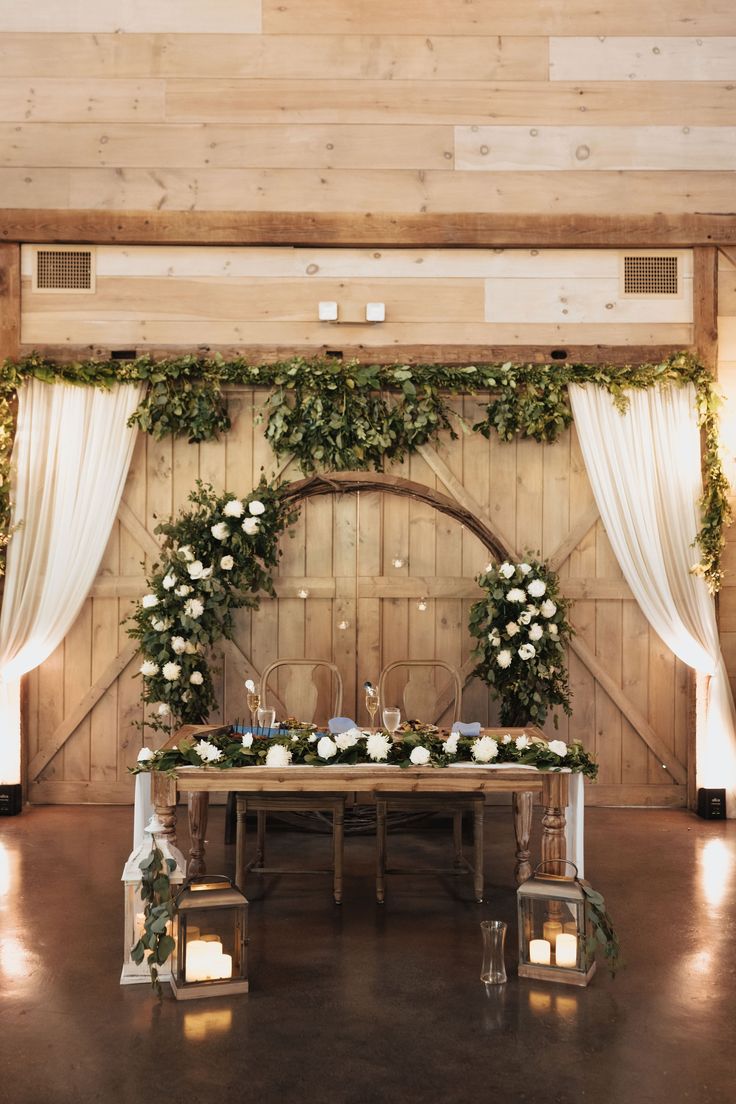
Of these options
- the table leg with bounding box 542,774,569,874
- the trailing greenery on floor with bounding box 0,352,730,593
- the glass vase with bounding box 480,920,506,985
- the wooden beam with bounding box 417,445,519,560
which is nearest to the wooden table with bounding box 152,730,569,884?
the table leg with bounding box 542,774,569,874

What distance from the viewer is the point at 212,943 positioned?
3.36 m

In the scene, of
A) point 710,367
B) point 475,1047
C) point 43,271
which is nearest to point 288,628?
point 43,271

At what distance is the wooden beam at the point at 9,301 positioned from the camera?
6.05m

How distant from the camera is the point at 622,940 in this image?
3879 millimetres

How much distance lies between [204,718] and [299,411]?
1.85 m

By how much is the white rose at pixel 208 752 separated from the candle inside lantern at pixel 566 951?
1359mm

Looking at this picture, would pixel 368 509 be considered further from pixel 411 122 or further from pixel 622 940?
pixel 622 940

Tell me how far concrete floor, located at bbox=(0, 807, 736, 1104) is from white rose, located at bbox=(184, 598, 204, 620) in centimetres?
134

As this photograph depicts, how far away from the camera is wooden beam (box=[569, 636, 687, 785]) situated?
6117mm

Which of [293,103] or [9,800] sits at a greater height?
[293,103]

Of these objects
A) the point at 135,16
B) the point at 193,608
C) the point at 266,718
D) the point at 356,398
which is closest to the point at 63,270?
the point at 135,16

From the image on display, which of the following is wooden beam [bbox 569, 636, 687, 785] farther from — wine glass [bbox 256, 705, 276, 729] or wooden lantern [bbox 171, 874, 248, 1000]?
wooden lantern [bbox 171, 874, 248, 1000]

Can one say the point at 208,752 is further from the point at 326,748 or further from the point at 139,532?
the point at 139,532

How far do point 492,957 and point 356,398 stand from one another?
3454 mm
